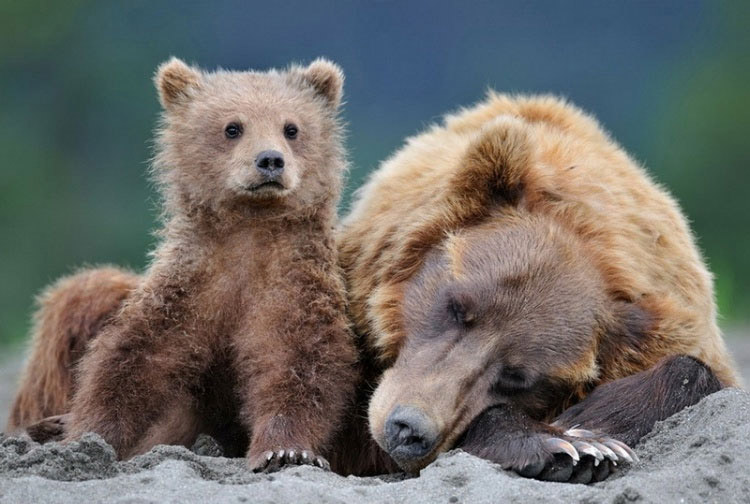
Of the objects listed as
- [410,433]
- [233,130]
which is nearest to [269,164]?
[233,130]

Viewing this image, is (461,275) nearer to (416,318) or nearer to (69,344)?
(416,318)

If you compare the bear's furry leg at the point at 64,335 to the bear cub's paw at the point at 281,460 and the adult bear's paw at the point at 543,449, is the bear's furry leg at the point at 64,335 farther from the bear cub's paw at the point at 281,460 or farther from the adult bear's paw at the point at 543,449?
the adult bear's paw at the point at 543,449

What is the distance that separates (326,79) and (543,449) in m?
2.38

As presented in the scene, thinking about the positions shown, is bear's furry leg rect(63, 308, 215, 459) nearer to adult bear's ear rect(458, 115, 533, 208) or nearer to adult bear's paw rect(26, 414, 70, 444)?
adult bear's paw rect(26, 414, 70, 444)

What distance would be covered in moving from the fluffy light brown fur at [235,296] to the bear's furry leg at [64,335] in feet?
2.22

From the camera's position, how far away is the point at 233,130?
550 centimetres

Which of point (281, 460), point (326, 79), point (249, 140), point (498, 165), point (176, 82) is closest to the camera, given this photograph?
point (281, 460)

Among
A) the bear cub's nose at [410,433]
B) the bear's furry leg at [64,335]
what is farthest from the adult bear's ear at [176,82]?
the bear cub's nose at [410,433]

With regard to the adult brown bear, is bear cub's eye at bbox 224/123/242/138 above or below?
above

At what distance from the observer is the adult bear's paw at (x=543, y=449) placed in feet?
13.9

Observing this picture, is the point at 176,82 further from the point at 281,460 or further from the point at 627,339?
the point at 627,339

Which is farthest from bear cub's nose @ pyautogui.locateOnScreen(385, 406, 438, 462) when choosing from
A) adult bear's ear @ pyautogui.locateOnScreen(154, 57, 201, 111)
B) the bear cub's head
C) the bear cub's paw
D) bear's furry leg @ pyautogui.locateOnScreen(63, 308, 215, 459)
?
adult bear's ear @ pyautogui.locateOnScreen(154, 57, 201, 111)

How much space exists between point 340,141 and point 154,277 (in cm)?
121

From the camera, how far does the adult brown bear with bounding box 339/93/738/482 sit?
454cm
